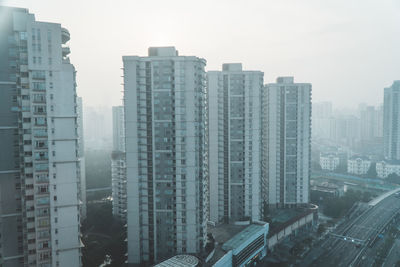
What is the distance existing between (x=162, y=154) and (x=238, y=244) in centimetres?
853

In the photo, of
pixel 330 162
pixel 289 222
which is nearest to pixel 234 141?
pixel 289 222

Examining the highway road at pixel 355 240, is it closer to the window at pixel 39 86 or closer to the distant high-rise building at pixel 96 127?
the window at pixel 39 86

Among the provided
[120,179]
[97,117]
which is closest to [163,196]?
[120,179]

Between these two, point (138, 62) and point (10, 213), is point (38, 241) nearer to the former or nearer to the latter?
point (10, 213)

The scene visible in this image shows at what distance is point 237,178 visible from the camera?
27828 millimetres

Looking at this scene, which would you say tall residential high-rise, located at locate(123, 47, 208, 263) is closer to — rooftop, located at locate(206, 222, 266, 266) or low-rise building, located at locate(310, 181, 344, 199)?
rooftop, located at locate(206, 222, 266, 266)

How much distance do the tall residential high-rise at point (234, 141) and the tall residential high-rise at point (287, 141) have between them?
6847 millimetres

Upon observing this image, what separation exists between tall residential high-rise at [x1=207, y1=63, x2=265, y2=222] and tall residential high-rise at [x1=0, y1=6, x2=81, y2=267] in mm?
14013

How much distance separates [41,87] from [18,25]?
9.99ft

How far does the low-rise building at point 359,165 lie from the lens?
58.9 meters

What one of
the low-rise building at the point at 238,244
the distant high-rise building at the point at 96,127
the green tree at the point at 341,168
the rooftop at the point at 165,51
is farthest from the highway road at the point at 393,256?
the distant high-rise building at the point at 96,127

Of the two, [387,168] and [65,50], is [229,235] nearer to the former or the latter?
[65,50]

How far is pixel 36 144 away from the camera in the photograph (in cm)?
1562

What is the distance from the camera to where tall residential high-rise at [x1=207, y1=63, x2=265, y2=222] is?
2738 cm
